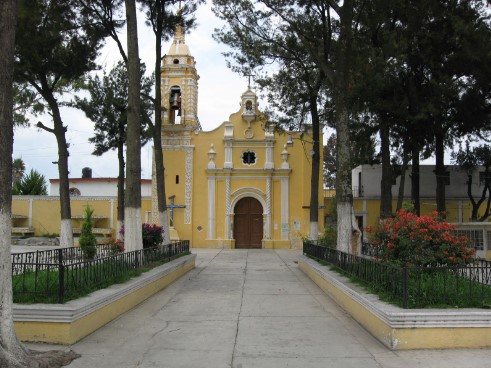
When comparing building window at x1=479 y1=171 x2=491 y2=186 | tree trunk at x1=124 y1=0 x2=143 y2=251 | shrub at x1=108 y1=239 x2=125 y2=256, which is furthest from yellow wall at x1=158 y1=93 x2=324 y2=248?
tree trunk at x1=124 y1=0 x2=143 y2=251

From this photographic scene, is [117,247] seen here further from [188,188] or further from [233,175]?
[233,175]

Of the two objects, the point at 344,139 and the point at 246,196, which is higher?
the point at 344,139

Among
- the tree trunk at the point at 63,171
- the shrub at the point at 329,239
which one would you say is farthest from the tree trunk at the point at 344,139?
the tree trunk at the point at 63,171

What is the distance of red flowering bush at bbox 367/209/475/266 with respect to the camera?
8.55 m

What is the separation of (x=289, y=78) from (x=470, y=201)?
1591 cm

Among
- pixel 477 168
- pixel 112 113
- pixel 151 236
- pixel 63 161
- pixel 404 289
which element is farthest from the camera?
pixel 477 168

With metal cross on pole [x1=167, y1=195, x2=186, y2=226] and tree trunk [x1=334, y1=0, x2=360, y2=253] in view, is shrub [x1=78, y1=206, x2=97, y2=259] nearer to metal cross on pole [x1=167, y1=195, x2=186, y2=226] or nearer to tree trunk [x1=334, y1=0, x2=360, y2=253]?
tree trunk [x1=334, y1=0, x2=360, y2=253]

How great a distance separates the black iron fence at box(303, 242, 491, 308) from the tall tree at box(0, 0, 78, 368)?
4.37 m

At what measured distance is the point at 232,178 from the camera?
30.7 metres

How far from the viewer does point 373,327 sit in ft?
23.9

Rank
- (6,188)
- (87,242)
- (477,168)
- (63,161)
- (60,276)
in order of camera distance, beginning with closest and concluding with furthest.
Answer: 1. (6,188)
2. (60,276)
3. (87,242)
4. (63,161)
5. (477,168)

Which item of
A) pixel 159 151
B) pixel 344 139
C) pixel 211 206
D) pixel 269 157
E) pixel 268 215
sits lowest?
pixel 268 215

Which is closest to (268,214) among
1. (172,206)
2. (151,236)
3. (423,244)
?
(172,206)

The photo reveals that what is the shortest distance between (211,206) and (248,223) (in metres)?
2.41
